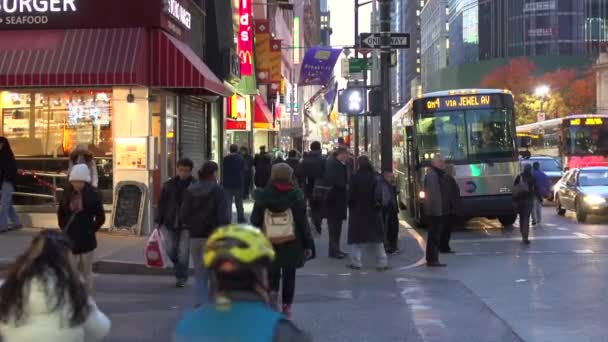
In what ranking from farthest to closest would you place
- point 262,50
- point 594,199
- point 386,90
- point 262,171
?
point 262,50, point 262,171, point 594,199, point 386,90

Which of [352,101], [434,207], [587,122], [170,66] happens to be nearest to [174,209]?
[434,207]

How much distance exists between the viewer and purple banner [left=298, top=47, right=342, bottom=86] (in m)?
28.8

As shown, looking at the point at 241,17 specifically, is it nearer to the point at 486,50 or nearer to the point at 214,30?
the point at 214,30

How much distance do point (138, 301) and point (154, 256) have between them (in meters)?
0.60

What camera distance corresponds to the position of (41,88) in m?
15.7

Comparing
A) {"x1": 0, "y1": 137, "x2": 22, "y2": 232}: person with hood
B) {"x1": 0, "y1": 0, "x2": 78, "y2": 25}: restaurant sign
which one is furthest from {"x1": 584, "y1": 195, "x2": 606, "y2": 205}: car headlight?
{"x1": 0, "y1": 137, "x2": 22, "y2": 232}: person with hood

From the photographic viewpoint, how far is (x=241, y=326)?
2.88 m

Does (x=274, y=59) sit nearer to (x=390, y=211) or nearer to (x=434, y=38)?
(x=390, y=211)

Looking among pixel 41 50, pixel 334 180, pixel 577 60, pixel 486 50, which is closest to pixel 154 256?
pixel 334 180

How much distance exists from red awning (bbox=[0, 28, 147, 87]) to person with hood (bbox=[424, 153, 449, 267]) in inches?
228

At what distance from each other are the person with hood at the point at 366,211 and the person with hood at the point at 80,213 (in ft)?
16.8

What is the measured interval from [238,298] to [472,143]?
1558 centimetres

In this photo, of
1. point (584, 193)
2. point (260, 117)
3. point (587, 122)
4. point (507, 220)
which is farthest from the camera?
point (587, 122)

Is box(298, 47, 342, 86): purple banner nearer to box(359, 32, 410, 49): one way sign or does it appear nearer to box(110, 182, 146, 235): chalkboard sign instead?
box(359, 32, 410, 49): one way sign
